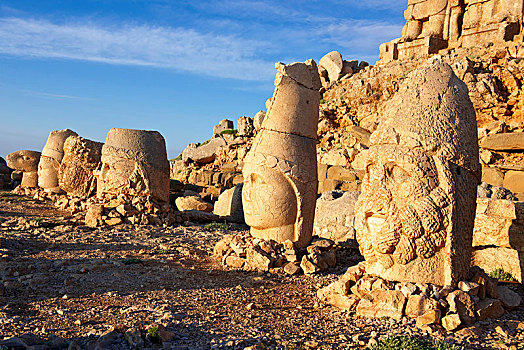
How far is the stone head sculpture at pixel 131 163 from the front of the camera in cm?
942

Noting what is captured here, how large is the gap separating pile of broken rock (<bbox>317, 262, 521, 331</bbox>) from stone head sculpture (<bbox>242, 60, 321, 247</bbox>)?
2.01 m

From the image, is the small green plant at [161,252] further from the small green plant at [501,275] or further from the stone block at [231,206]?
the small green plant at [501,275]

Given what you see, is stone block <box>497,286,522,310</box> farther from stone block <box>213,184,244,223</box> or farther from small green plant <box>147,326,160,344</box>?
stone block <box>213,184,244,223</box>

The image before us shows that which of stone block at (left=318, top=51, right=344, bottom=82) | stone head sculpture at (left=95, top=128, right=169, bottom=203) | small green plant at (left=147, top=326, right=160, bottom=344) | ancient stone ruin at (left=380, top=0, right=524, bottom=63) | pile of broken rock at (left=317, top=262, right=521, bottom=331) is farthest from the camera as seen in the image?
stone block at (left=318, top=51, right=344, bottom=82)

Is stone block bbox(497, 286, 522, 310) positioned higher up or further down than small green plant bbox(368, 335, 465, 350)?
higher up

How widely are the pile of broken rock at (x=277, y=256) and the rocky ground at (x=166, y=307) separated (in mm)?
177

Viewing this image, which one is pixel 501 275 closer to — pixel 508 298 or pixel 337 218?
pixel 508 298

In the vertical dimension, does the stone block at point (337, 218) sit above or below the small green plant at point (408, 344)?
above

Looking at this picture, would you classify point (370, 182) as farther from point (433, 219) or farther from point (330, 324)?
point (330, 324)

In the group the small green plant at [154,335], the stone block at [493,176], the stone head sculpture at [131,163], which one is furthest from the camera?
the stone block at [493,176]

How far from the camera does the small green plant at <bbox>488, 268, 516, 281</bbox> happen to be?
5.34 m

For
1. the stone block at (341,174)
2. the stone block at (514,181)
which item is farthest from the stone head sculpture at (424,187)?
the stone block at (341,174)

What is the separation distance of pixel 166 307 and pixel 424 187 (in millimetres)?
2894

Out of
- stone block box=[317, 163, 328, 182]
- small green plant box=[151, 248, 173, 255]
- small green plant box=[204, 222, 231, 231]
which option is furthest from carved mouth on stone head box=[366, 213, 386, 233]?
stone block box=[317, 163, 328, 182]
